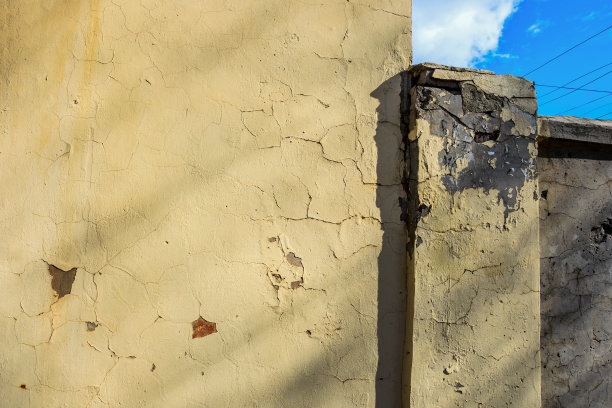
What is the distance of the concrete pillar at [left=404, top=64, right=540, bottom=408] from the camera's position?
77.2 inches

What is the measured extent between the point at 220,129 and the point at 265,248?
0.50m

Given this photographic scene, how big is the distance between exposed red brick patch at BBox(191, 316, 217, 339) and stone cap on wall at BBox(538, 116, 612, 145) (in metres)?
1.74

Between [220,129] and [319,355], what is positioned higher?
[220,129]

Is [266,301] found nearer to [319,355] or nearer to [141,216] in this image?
[319,355]

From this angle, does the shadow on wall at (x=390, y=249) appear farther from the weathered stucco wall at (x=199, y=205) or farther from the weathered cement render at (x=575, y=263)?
the weathered cement render at (x=575, y=263)

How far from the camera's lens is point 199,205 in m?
1.84

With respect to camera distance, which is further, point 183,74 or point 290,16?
point 290,16

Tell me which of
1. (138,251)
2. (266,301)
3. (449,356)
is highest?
(138,251)

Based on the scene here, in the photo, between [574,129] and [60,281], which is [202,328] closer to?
[60,281]

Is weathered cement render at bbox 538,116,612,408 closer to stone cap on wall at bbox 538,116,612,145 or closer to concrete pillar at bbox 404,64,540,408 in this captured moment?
stone cap on wall at bbox 538,116,612,145

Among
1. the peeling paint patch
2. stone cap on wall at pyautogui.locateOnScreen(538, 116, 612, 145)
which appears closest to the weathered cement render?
stone cap on wall at pyautogui.locateOnScreen(538, 116, 612, 145)

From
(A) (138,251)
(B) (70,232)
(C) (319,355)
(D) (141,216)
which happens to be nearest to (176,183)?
(D) (141,216)

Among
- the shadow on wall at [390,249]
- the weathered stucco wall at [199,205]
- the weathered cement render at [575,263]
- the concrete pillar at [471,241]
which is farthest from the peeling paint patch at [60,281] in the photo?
the weathered cement render at [575,263]

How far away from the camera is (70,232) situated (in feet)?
5.72
